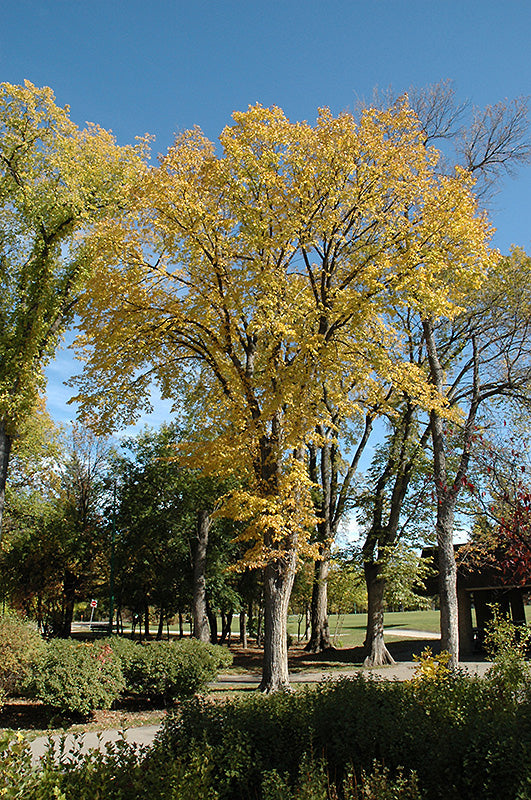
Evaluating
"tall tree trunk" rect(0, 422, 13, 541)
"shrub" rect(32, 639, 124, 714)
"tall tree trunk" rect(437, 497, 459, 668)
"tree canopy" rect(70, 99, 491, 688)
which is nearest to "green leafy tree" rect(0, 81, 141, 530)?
"tall tree trunk" rect(0, 422, 13, 541)

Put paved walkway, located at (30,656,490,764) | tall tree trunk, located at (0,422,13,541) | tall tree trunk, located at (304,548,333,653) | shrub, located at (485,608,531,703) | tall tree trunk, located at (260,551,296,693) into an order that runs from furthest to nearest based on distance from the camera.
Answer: tall tree trunk, located at (304,548,333,653) → tall tree trunk, located at (0,422,13,541) → tall tree trunk, located at (260,551,296,693) → paved walkway, located at (30,656,490,764) → shrub, located at (485,608,531,703)

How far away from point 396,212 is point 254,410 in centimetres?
591

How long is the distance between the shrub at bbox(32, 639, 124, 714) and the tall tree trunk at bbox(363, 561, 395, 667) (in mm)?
10980

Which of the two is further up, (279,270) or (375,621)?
(279,270)

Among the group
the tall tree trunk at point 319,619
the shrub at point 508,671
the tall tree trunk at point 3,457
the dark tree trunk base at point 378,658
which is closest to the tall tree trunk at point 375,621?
the dark tree trunk base at point 378,658

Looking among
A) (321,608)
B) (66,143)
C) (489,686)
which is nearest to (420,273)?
(489,686)

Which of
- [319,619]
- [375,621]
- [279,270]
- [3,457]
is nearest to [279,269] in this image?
[279,270]

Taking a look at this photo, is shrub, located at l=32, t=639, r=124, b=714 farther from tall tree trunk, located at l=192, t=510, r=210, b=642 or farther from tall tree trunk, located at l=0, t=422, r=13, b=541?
tall tree trunk, located at l=192, t=510, r=210, b=642

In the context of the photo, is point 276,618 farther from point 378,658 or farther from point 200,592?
point 200,592

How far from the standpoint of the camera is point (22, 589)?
22.1 metres

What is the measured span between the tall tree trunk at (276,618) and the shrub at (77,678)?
310 cm

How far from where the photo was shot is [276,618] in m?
12.0

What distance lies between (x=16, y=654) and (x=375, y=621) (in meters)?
12.8

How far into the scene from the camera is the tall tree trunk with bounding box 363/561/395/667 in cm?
1911
